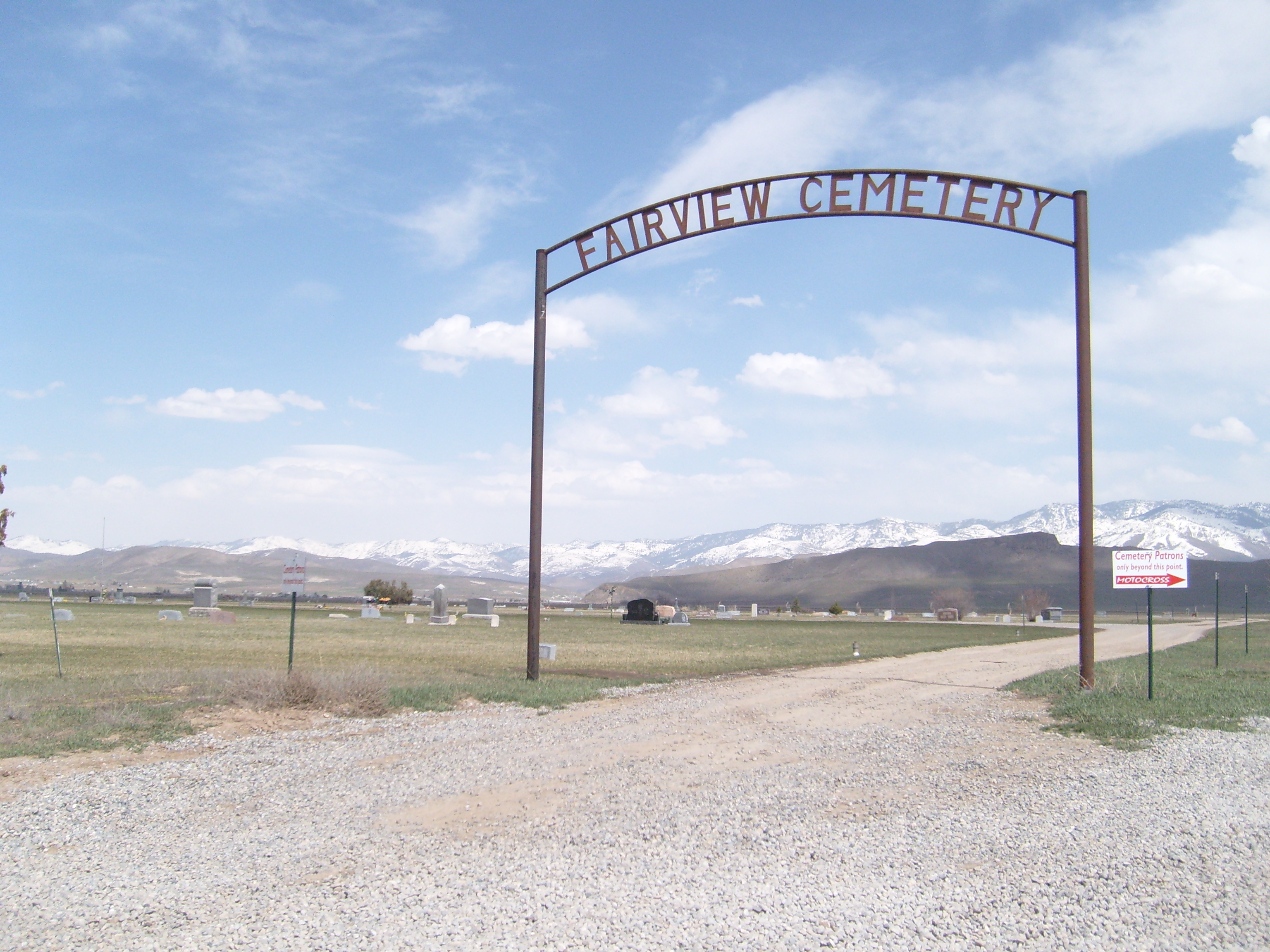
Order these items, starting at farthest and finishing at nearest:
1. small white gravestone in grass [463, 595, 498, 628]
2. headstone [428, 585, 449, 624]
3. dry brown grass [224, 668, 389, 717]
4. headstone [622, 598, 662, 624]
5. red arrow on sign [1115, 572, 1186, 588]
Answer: headstone [622, 598, 662, 624] → small white gravestone in grass [463, 595, 498, 628] → headstone [428, 585, 449, 624] → red arrow on sign [1115, 572, 1186, 588] → dry brown grass [224, 668, 389, 717]

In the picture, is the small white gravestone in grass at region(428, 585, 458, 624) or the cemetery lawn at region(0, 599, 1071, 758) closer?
the cemetery lawn at region(0, 599, 1071, 758)

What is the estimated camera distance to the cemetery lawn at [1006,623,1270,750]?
454 inches

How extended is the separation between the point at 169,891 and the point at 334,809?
2041 mm

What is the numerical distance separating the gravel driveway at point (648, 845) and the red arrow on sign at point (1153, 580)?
3345mm

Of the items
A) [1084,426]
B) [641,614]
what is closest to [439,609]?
[641,614]

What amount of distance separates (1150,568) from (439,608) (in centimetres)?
4490

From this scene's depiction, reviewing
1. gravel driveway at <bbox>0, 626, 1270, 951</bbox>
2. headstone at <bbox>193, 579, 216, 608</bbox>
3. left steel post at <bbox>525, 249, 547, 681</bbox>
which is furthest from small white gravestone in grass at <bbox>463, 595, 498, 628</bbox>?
gravel driveway at <bbox>0, 626, 1270, 951</bbox>

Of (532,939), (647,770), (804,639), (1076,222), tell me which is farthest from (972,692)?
(804,639)

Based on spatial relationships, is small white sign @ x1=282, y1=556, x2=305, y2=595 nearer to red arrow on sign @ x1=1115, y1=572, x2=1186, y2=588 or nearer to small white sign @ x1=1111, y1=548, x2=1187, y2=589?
small white sign @ x1=1111, y1=548, x2=1187, y2=589

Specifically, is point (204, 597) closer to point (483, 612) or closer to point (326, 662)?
point (483, 612)

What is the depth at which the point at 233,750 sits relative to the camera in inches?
394

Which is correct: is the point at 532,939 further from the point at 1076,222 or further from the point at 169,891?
the point at 1076,222

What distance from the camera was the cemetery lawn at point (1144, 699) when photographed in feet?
37.8

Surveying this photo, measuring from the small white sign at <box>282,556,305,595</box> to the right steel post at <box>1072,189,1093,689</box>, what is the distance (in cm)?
1245
